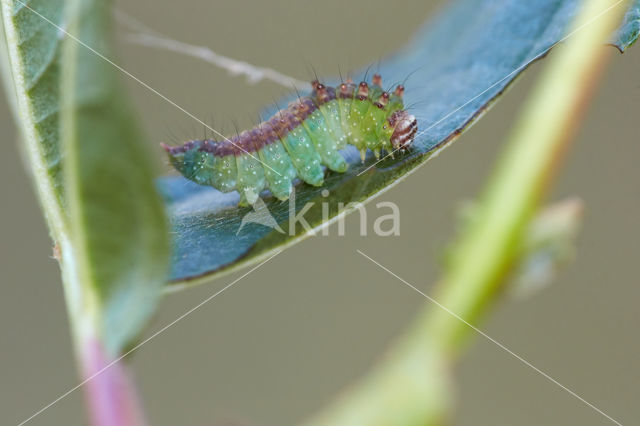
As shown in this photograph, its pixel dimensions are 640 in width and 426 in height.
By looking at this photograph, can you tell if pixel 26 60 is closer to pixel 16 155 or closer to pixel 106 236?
pixel 106 236

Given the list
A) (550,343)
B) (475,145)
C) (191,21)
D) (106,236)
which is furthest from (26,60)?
(191,21)

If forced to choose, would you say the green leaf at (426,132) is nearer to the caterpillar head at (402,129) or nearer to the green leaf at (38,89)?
the caterpillar head at (402,129)

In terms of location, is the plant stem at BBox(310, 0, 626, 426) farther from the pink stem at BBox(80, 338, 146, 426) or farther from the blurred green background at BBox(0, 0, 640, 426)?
the blurred green background at BBox(0, 0, 640, 426)

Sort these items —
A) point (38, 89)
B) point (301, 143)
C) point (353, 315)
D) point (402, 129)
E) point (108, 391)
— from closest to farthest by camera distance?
point (108, 391), point (38, 89), point (402, 129), point (301, 143), point (353, 315)

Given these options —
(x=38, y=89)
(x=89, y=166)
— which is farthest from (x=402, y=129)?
(x=89, y=166)

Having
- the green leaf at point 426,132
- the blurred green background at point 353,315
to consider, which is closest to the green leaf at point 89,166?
the green leaf at point 426,132

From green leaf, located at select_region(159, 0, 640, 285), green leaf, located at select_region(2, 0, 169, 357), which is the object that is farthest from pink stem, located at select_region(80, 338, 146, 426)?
green leaf, located at select_region(159, 0, 640, 285)

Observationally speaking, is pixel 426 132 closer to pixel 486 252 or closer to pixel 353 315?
pixel 486 252
